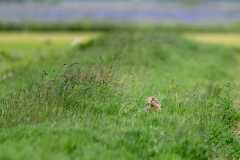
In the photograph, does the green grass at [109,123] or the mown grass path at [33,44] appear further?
the mown grass path at [33,44]

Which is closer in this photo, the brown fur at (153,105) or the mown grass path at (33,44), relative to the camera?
the brown fur at (153,105)

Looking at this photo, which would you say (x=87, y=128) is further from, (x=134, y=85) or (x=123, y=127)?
(x=134, y=85)

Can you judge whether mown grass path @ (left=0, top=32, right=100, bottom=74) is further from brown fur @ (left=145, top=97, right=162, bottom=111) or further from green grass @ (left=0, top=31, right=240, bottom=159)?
brown fur @ (left=145, top=97, right=162, bottom=111)

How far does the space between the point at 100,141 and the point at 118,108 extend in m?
1.73

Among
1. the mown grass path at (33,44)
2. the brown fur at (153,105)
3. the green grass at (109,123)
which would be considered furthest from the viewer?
the mown grass path at (33,44)

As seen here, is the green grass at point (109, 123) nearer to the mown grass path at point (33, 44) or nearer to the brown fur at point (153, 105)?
the brown fur at point (153, 105)

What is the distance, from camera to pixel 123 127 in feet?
17.4

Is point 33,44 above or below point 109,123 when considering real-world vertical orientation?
above

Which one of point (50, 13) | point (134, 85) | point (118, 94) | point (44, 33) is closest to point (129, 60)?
point (134, 85)

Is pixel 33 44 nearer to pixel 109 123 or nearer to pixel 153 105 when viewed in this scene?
pixel 153 105

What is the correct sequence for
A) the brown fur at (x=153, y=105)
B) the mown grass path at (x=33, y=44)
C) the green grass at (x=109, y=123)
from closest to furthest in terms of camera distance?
the green grass at (x=109, y=123)
the brown fur at (x=153, y=105)
the mown grass path at (x=33, y=44)

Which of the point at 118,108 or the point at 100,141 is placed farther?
the point at 118,108

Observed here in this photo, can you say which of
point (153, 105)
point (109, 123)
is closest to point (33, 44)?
point (153, 105)

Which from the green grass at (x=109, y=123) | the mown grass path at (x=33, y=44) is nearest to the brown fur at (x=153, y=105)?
the green grass at (x=109, y=123)
